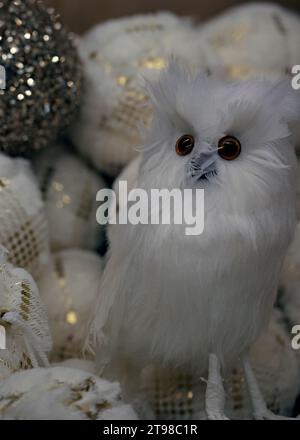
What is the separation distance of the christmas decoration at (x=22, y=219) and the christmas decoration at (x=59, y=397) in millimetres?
226

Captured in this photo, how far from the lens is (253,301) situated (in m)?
0.70

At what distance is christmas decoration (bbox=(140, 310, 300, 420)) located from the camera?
30.7 inches

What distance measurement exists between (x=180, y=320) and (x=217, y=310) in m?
0.04

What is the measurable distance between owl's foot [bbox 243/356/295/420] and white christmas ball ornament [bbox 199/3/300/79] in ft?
1.48

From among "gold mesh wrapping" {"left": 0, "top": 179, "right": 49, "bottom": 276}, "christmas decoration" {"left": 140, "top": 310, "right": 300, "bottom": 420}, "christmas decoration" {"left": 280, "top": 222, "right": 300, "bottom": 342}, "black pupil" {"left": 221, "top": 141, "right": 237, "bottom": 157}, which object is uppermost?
"black pupil" {"left": 221, "top": 141, "right": 237, "bottom": 157}

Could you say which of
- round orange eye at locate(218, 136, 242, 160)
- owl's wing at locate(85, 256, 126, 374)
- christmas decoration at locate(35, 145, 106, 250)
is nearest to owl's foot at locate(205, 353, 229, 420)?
owl's wing at locate(85, 256, 126, 374)

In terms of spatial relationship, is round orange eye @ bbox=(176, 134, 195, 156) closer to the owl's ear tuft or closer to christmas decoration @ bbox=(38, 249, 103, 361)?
the owl's ear tuft

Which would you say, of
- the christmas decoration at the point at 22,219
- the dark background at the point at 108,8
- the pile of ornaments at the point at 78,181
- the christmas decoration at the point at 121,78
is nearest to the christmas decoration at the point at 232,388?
the pile of ornaments at the point at 78,181

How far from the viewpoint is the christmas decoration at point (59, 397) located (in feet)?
1.84

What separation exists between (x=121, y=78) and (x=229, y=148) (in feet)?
1.12

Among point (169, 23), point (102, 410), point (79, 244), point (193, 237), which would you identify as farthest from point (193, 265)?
point (169, 23)

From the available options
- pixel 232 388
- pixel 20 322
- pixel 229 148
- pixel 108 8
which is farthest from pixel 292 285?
pixel 108 8

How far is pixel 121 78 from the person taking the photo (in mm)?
959

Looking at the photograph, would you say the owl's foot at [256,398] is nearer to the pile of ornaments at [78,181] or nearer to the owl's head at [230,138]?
the pile of ornaments at [78,181]
